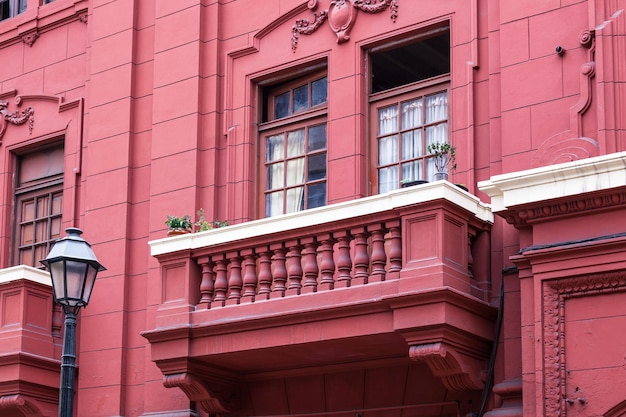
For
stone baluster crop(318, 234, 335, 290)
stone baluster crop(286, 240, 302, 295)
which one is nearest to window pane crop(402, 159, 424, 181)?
stone baluster crop(318, 234, 335, 290)

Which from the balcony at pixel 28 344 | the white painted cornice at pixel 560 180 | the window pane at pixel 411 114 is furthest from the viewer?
the balcony at pixel 28 344

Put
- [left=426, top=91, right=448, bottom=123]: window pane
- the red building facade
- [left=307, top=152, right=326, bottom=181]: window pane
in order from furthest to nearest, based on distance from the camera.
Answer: [left=307, top=152, right=326, bottom=181]: window pane, [left=426, top=91, right=448, bottom=123]: window pane, the red building facade

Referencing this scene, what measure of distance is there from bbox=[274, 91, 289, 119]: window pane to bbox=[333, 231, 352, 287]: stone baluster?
3229 mm

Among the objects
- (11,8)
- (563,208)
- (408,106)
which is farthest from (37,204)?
(563,208)

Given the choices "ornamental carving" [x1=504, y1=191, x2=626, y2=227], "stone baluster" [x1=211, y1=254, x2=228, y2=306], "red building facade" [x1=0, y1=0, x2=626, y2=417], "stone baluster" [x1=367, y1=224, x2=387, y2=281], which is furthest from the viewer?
"stone baluster" [x1=211, y1=254, x2=228, y2=306]

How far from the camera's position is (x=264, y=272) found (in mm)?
14086

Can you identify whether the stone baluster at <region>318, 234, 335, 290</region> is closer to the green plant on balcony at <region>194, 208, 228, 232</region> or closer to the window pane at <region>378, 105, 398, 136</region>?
the green plant on balcony at <region>194, 208, 228, 232</region>

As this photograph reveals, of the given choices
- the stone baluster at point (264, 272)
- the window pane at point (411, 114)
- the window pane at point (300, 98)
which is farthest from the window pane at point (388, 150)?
the stone baluster at point (264, 272)

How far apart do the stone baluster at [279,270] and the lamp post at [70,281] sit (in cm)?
237

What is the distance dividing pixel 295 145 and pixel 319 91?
0.73 meters

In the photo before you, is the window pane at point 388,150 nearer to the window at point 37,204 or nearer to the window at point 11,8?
the window at point 37,204

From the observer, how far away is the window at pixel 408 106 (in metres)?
14.8

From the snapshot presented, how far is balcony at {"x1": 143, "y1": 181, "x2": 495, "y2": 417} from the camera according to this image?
1273 cm

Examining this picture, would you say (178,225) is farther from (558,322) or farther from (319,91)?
(558,322)
